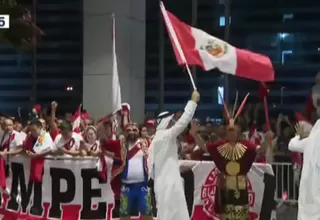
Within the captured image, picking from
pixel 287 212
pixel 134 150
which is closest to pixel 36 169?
pixel 134 150

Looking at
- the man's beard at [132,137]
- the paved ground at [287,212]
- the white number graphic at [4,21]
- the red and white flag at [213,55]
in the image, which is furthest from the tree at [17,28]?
the paved ground at [287,212]

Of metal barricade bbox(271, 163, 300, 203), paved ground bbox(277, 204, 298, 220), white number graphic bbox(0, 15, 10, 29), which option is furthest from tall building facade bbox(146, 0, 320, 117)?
paved ground bbox(277, 204, 298, 220)

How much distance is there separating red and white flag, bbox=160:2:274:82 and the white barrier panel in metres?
1.70

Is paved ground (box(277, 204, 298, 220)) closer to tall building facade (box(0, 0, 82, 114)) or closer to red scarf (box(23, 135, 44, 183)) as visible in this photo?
red scarf (box(23, 135, 44, 183))

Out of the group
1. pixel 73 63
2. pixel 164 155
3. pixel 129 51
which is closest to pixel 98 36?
pixel 129 51

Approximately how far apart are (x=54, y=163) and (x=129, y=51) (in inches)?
224

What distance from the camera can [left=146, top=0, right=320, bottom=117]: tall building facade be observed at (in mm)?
15570

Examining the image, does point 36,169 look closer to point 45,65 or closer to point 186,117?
point 186,117

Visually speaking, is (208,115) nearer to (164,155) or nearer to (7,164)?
(7,164)

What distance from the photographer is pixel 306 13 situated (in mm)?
15852

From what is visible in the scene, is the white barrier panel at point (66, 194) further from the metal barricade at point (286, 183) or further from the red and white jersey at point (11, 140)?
the metal barricade at point (286, 183)

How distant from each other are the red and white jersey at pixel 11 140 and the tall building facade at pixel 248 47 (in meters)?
5.60

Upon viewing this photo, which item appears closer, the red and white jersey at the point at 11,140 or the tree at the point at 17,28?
the red and white jersey at the point at 11,140

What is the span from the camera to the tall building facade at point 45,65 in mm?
16844
